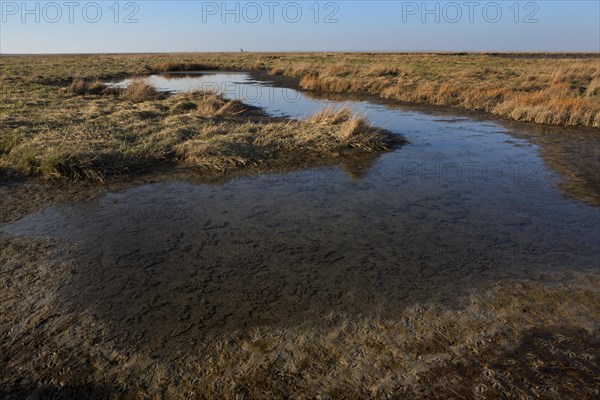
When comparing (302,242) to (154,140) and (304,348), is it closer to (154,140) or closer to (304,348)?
(304,348)

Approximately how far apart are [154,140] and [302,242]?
6.27 metres

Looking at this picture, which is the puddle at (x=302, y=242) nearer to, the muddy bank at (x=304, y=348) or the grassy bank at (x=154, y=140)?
the muddy bank at (x=304, y=348)

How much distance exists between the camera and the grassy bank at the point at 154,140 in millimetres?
8500

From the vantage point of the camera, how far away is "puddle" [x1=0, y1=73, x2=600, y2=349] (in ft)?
14.0

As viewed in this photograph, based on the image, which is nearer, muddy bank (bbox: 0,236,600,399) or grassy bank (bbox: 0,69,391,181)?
muddy bank (bbox: 0,236,600,399)

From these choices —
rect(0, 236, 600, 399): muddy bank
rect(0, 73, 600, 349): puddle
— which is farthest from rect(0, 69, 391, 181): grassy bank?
rect(0, 236, 600, 399): muddy bank

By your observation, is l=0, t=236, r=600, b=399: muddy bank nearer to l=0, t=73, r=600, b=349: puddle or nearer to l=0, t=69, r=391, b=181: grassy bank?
l=0, t=73, r=600, b=349: puddle

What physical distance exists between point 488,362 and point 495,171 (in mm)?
7006

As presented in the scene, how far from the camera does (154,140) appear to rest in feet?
34.0

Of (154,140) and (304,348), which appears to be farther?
(154,140)

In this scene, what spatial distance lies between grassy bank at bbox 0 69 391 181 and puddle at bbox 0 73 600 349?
1.26 metres

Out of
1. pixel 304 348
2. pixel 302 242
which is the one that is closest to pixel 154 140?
pixel 302 242

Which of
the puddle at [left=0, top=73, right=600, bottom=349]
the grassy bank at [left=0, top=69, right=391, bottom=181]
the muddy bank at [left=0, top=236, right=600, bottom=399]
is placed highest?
the grassy bank at [left=0, top=69, right=391, bottom=181]

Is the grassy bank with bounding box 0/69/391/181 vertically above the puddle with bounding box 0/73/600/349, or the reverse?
the grassy bank with bounding box 0/69/391/181
